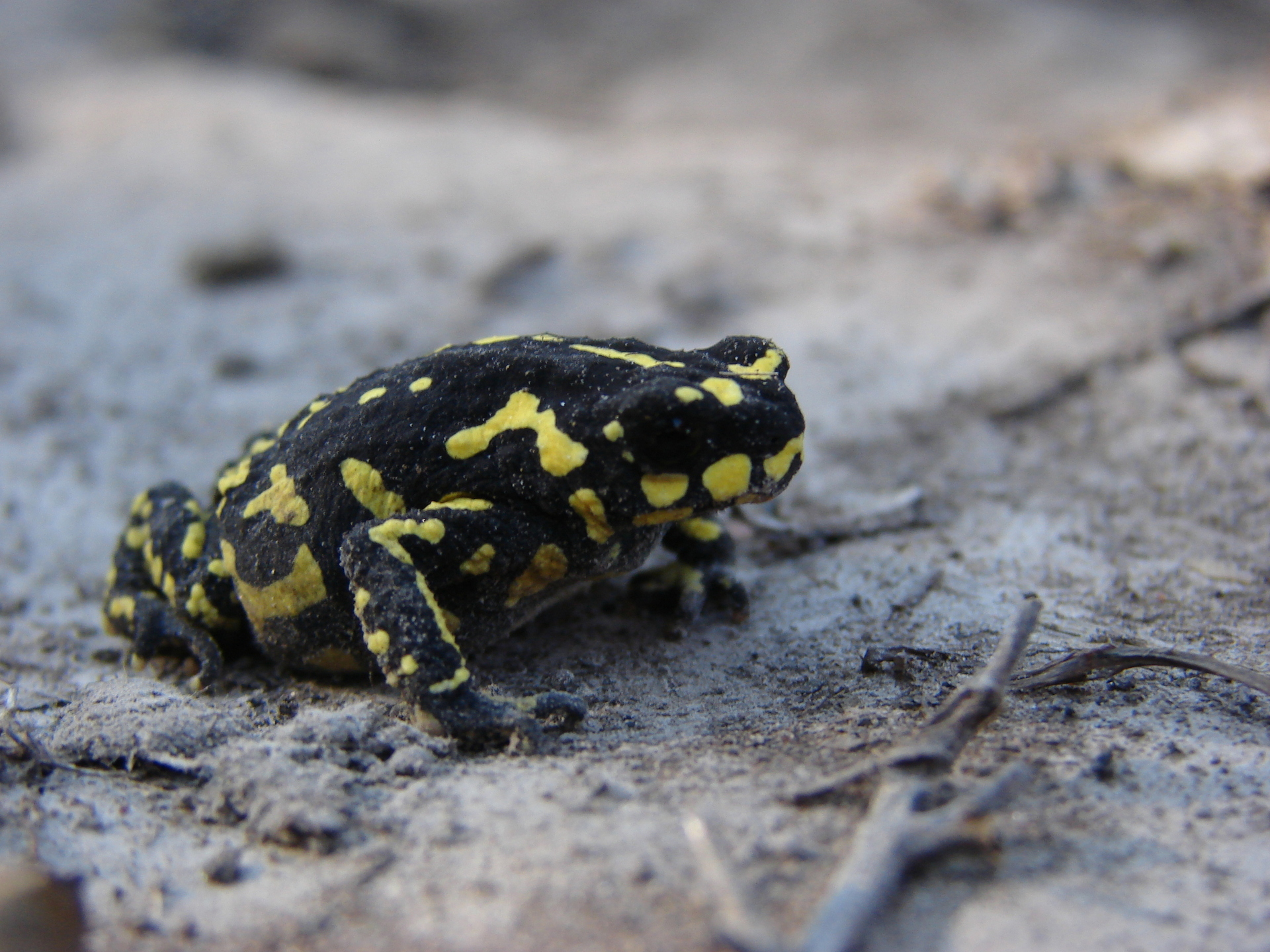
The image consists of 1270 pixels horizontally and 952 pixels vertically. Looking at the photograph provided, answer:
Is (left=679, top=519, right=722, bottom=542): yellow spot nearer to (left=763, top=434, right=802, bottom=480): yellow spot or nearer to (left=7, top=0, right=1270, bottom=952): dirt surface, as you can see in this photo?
(left=7, top=0, right=1270, bottom=952): dirt surface

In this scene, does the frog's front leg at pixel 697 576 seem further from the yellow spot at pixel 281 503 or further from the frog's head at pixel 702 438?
the yellow spot at pixel 281 503

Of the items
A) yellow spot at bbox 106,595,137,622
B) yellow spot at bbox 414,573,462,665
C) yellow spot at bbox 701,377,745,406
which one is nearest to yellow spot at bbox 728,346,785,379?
yellow spot at bbox 701,377,745,406

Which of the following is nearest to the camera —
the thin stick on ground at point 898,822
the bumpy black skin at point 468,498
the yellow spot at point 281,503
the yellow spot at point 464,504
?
the thin stick on ground at point 898,822

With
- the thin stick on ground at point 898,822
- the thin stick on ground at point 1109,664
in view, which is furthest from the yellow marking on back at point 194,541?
the thin stick on ground at point 1109,664

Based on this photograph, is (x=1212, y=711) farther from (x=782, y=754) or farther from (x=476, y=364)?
(x=476, y=364)

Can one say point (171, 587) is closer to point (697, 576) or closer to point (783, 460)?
point (697, 576)

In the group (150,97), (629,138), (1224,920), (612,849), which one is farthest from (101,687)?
(150,97)
